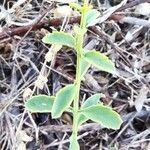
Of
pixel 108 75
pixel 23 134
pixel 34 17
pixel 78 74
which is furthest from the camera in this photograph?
pixel 34 17

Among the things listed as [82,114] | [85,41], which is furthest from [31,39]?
[82,114]

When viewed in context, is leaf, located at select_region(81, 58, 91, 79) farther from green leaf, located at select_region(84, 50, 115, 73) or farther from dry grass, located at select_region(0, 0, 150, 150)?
dry grass, located at select_region(0, 0, 150, 150)

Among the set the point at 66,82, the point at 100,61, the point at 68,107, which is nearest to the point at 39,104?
the point at 68,107

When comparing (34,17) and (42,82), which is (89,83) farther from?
(34,17)

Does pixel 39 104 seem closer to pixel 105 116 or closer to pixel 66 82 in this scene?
pixel 105 116

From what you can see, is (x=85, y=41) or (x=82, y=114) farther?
(x=85, y=41)

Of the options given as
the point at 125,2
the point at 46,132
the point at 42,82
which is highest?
the point at 125,2

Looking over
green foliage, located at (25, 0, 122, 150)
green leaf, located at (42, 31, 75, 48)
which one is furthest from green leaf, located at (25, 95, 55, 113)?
green leaf, located at (42, 31, 75, 48)
